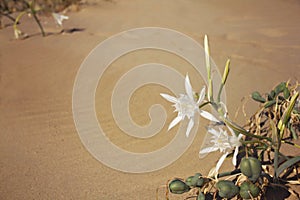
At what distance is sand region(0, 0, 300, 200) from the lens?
1.41 meters

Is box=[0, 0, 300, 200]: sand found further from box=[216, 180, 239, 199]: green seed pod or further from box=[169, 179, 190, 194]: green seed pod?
box=[216, 180, 239, 199]: green seed pod

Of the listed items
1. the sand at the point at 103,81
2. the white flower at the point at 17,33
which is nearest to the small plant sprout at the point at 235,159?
the sand at the point at 103,81

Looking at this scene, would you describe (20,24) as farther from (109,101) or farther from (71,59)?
(109,101)

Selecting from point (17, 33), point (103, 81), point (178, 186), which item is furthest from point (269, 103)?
point (17, 33)

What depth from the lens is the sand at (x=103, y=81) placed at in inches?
55.4

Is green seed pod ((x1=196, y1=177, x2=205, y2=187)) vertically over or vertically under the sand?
over

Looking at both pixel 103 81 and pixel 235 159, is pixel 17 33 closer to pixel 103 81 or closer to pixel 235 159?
pixel 103 81

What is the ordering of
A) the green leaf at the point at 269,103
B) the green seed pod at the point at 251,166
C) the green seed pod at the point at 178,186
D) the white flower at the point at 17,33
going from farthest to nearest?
the white flower at the point at 17,33, the green leaf at the point at 269,103, the green seed pod at the point at 178,186, the green seed pod at the point at 251,166

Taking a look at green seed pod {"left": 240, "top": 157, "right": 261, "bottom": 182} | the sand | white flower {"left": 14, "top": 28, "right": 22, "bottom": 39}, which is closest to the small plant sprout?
green seed pod {"left": 240, "top": 157, "right": 261, "bottom": 182}

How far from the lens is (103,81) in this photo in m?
2.23

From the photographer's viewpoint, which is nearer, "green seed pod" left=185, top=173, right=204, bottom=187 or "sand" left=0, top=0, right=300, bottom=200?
"green seed pod" left=185, top=173, right=204, bottom=187

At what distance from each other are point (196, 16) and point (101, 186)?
2.85 meters

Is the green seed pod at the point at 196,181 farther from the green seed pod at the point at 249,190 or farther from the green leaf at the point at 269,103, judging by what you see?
the green leaf at the point at 269,103

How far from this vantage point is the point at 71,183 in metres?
1.39
